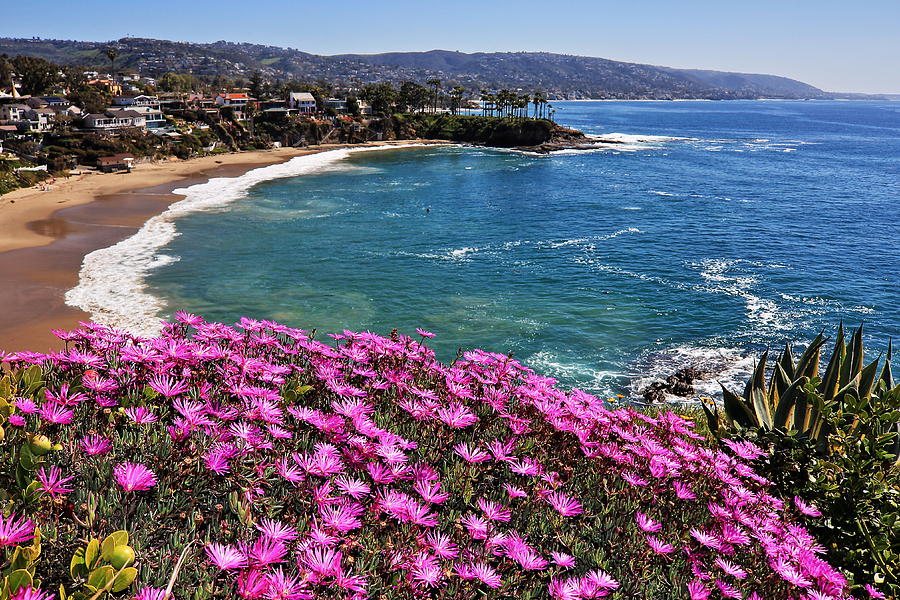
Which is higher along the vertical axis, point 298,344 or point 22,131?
point 22,131

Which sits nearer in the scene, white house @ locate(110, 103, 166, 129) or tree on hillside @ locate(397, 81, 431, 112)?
white house @ locate(110, 103, 166, 129)

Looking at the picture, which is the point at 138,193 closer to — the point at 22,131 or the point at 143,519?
the point at 22,131

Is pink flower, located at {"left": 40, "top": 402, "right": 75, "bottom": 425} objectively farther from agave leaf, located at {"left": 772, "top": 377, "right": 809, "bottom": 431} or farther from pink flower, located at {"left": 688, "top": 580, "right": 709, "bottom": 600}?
agave leaf, located at {"left": 772, "top": 377, "right": 809, "bottom": 431}

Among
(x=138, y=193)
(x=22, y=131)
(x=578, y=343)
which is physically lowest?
(x=578, y=343)

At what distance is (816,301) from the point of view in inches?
1254

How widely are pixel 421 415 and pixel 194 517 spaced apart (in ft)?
4.85

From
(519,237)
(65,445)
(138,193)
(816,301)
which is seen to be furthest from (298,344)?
(138,193)

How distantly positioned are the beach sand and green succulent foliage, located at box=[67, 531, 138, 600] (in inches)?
870

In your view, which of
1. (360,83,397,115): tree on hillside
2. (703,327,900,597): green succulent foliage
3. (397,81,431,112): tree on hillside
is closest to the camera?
(703,327,900,597): green succulent foliage

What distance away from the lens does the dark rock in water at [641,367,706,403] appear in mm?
20109

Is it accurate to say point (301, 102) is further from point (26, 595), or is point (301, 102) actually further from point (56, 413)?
point (26, 595)

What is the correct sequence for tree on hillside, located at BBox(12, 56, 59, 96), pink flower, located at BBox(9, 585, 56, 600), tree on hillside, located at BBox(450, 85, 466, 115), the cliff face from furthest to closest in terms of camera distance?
tree on hillside, located at BBox(450, 85, 466, 115)
tree on hillside, located at BBox(12, 56, 59, 96)
the cliff face
pink flower, located at BBox(9, 585, 56, 600)

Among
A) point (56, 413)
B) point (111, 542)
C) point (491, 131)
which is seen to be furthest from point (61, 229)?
point (491, 131)

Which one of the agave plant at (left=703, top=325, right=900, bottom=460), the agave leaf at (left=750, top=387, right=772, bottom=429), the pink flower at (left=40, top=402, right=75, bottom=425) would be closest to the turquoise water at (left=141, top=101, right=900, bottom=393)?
the agave plant at (left=703, top=325, right=900, bottom=460)
